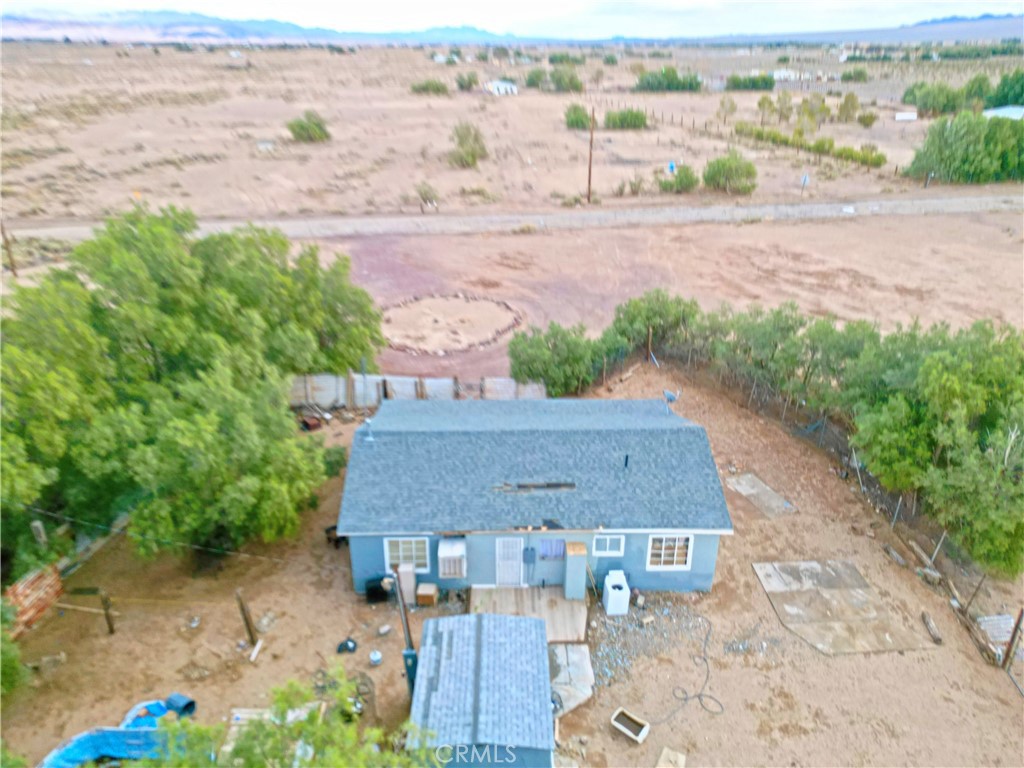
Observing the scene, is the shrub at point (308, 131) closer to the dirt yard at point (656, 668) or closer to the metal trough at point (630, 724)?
the dirt yard at point (656, 668)

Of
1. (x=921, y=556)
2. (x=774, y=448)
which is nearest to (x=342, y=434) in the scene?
(x=774, y=448)

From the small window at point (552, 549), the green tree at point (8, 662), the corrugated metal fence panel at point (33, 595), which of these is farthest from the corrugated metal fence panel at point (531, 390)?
the green tree at point (8, 662)

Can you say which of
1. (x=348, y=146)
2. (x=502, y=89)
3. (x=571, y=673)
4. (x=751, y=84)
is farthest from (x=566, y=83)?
(x=571, y=673)

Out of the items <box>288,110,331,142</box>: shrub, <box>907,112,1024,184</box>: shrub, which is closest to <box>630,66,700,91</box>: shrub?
<box>907,112,1024,184</box>: shrub

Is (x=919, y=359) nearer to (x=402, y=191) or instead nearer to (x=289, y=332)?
(x=289, y=332)

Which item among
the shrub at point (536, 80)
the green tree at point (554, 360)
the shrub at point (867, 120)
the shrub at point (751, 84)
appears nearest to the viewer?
the green tree at point (554, 360)
